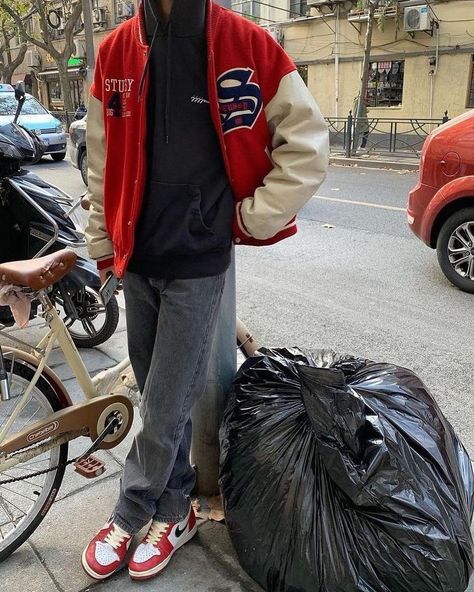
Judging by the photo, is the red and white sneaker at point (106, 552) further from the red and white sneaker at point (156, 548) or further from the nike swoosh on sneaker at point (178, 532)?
the nike swoosh on sneaker at point (178, 532)

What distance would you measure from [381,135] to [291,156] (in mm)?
16918

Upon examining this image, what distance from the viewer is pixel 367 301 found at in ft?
16.5

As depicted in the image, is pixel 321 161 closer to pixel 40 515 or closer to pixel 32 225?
pixel 40 515

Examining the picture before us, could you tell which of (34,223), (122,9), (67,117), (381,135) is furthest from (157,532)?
(122,9)

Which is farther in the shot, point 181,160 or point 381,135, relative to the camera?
point 381,135

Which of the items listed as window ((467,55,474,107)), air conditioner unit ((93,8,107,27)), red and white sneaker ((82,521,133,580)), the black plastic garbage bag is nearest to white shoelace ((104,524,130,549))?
red and white sneaker ((82,521,133,580))

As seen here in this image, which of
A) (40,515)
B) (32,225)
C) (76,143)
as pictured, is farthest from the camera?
(76,143)

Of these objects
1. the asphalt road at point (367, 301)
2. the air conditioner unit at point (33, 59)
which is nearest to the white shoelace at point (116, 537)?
the asphalt road at point (367, 301)

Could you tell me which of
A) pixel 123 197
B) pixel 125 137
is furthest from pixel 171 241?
pixel 125 137

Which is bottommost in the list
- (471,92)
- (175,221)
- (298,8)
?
(471,92)

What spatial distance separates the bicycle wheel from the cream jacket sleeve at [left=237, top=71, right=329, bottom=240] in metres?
0.99

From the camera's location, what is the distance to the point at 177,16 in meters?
1.71

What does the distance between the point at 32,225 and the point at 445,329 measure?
287 cm

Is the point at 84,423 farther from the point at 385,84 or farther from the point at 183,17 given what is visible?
the point at 385,84
